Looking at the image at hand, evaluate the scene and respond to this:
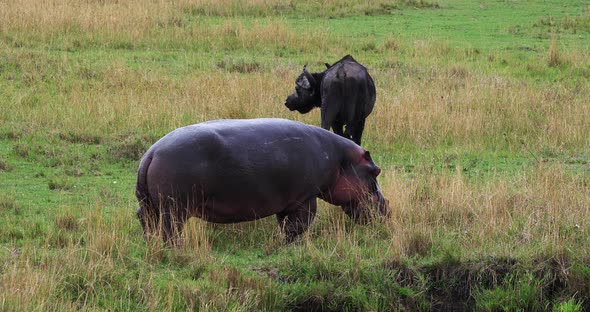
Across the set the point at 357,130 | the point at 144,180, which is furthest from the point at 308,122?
the point at 144,180

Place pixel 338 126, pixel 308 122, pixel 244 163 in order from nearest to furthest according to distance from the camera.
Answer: pixel 244 163 → pixel 338 126 → pixel 308 122

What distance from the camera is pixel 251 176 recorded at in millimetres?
6711

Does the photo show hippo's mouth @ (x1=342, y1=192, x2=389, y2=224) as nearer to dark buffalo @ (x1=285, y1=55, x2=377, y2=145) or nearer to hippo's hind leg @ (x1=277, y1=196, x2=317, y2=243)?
hippo's hind leg @ (x1=277, y1=196, x2=317, y2=243)

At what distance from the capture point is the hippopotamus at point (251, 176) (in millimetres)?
6445

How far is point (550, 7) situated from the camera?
73.7ft

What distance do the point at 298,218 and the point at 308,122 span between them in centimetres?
467

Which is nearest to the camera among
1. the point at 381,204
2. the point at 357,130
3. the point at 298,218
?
the point at 298,218

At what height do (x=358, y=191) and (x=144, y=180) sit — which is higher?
(x=144, y=180)

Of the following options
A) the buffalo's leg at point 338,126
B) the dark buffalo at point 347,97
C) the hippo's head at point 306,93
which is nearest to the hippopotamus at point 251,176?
the dark buffalo at point 347,97

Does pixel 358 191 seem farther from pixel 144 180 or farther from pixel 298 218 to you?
pixel 144 180

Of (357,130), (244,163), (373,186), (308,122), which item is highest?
(244,163)

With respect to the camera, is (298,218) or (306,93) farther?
(306,93)

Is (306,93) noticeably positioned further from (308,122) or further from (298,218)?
(298,218)

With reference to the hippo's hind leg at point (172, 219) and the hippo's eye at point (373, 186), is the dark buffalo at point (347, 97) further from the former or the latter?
the hippo's hind leg at point (172, 219)
